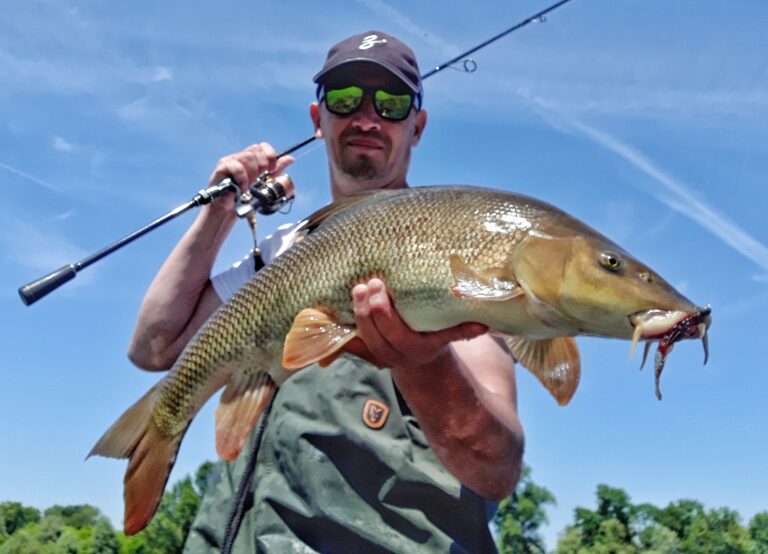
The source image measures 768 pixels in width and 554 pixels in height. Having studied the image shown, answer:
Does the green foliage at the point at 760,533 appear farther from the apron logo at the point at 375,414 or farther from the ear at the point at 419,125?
the apron logo at the point at 375,414

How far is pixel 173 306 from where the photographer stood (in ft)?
16.5

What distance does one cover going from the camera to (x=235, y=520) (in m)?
4.35

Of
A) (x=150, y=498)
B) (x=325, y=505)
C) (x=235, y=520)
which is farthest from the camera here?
(x=235, y=520)

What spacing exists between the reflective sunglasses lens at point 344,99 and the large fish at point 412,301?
1.22 meters

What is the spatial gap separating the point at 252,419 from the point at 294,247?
2.32 feet

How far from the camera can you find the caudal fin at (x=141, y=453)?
12.5 feet

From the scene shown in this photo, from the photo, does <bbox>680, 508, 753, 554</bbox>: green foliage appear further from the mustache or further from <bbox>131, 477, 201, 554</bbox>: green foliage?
the mustache

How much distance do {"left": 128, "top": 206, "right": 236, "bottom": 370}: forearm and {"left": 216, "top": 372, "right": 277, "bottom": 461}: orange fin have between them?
4.12ft

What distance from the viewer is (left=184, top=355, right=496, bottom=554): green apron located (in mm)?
4066

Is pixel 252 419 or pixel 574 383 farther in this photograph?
pixel 252 419

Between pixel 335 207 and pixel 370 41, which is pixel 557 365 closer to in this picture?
pixel 335 207

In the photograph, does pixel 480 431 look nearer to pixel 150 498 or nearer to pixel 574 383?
pixel 574 383

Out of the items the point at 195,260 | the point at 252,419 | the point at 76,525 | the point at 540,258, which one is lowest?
the point at 252,419

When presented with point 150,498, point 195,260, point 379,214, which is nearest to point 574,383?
point 379,214
